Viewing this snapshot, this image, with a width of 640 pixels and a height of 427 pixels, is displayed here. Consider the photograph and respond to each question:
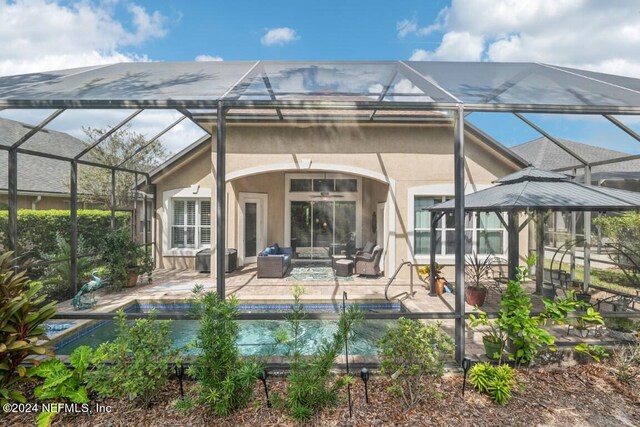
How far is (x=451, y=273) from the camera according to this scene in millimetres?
9859

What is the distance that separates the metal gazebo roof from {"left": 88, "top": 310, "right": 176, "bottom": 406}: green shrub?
509cm

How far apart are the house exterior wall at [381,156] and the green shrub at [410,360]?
6.25 m

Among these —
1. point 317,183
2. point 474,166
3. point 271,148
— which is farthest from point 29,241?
point 474,166

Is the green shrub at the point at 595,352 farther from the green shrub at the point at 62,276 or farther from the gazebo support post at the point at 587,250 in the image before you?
the green shrub at the point at 62,276

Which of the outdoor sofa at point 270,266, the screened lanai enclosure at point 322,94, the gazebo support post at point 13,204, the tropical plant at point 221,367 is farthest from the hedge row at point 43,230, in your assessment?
the tropical plant at point 221,367

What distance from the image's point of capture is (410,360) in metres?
3.54

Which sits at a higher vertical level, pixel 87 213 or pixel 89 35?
pixel 89 35

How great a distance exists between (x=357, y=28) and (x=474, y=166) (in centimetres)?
701

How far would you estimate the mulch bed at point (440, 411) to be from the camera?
3232 mm

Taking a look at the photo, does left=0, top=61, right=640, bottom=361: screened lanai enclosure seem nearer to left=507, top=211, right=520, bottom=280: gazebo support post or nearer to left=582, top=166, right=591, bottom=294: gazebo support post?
left=582, top=166, right=591, bottom=294: gazebo support post

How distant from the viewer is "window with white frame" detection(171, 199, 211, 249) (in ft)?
37.6

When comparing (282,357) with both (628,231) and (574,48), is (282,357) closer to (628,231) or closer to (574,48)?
(628,231)

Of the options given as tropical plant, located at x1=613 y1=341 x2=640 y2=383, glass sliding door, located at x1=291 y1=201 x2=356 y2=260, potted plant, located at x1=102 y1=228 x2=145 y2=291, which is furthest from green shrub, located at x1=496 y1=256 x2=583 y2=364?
potted plant, located at x1=102 y1=228 x2=145 y2=291

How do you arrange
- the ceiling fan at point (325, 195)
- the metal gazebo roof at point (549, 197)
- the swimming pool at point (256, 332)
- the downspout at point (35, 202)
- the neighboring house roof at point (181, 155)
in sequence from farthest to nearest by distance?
1. the downspout at point (35, 202)
2. the ceiling fan at point (325, 195)
3. the neighboring house roof at point (181, 155)
4. the swimming pool at point (256, 332)
5. the metal gazebo roof at point (549, 197)
